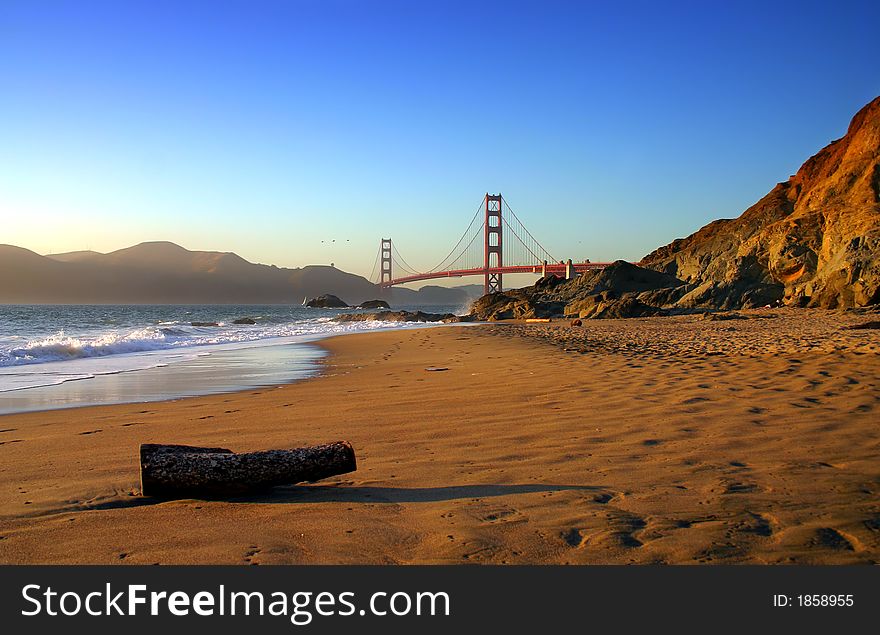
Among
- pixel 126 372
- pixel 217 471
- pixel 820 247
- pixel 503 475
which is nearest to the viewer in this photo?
pixel 217 471

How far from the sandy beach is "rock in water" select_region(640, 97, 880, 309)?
643 inches

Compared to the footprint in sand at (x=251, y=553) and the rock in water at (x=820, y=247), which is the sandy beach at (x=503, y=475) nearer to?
the footprint in sand at (x=251, y=553)

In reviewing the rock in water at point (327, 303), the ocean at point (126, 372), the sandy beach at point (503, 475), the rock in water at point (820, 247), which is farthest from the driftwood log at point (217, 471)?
the rock in water at point (327, 303)

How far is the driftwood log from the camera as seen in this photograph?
3029mm

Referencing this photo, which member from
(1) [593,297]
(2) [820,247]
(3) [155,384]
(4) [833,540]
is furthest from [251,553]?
(2) [820,247]

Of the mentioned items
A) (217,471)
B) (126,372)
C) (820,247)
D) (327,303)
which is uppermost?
(820,247)

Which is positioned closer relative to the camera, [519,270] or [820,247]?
[820,247]

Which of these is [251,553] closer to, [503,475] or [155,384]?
[503,475]

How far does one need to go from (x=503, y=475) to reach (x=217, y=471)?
1496mm

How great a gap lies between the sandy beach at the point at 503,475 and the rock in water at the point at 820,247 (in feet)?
53.6

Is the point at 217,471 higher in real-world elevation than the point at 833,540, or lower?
higher

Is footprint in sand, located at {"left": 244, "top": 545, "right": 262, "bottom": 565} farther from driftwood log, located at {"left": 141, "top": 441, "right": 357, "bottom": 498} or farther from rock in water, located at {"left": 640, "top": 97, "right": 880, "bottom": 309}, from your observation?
rock in water, located at {"left": 640, "top": 97, "right": 880, "bottom": 309}

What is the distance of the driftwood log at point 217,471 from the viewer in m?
3.03

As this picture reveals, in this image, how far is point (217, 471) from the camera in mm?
3039
